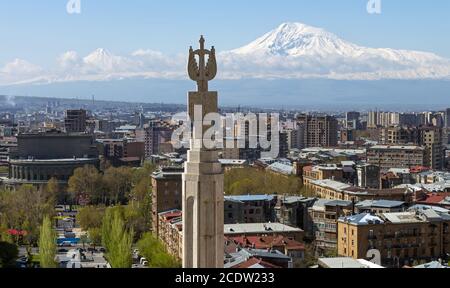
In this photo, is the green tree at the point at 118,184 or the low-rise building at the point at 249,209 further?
the green tree at the point at 118,184

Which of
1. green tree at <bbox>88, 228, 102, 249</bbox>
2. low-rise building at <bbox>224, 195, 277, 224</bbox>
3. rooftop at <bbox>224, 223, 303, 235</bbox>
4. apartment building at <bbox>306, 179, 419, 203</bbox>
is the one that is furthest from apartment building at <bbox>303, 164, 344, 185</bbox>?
green tree at <bbox>88, 228, 102, 249</bbox>

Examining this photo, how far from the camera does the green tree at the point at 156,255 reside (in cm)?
1088

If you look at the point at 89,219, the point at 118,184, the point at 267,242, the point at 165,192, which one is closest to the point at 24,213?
the point at 89,219

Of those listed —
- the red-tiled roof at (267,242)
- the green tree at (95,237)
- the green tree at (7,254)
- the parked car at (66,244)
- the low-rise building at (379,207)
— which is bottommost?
the parked car at (66,244)

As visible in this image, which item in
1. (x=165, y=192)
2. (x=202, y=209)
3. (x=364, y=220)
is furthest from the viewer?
(x=165, y=192)

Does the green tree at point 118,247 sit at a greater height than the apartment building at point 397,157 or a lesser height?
greater

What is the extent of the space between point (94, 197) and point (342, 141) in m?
23.4

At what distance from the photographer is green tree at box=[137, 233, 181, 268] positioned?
10.9 metres

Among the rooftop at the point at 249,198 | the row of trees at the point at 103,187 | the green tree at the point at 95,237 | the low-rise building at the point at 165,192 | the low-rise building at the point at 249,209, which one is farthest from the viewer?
the row of trees at the point at 103,187

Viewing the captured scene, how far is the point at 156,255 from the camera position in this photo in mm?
11516

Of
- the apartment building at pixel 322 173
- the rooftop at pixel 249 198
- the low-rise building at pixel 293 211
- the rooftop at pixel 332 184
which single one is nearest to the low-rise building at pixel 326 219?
the low-rise building at pixel 293 211

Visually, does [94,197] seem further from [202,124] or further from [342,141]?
[342,141]

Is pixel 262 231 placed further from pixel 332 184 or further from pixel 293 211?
pixel 332 184

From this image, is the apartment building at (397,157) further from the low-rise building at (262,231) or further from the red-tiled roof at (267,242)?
the red-tiled roof at (267,242)
